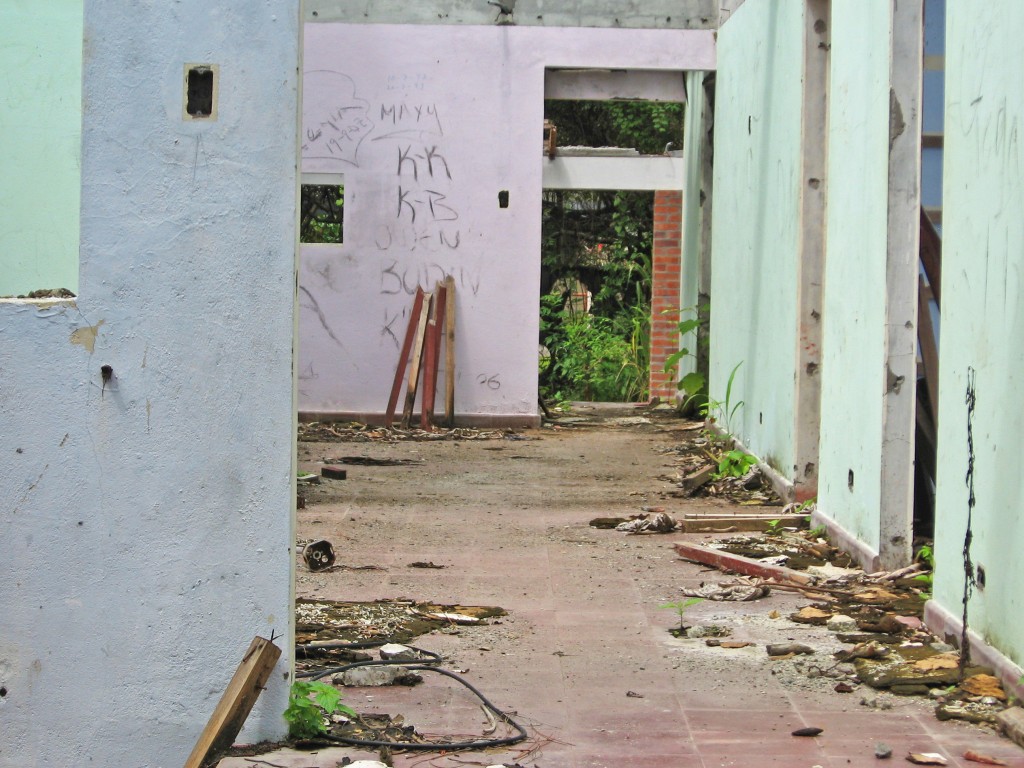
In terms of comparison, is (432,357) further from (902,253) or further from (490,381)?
(902,253)

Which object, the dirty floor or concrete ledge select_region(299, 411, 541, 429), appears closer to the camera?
the dirty floor

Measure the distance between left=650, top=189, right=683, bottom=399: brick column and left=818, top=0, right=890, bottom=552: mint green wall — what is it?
325 inches

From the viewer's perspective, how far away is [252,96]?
3725 millimetres

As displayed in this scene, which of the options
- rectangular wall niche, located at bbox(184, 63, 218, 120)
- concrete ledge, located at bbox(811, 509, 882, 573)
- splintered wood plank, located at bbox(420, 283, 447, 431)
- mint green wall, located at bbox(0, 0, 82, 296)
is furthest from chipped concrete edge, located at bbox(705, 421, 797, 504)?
rectangular wall niche, located at bbox(184, 63, 218, 120)

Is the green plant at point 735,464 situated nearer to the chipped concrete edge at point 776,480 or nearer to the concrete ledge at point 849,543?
the chipped concrete edge at point 776,480

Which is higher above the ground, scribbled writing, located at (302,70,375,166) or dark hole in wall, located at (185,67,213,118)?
scribbled writing, located at (302,70,375,166)

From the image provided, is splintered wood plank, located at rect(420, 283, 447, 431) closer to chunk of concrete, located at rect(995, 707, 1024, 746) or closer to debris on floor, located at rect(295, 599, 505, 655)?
debris on floor, located at rect(295, 599, 505, 655)

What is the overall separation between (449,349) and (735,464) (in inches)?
160

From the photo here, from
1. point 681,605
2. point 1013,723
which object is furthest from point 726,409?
point 1013,723

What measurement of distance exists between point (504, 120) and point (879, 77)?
7.42 metres

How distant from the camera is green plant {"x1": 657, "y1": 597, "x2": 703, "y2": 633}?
5386 mm

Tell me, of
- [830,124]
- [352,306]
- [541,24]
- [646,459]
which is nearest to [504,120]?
[541,24]

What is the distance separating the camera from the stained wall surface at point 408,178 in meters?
13.4

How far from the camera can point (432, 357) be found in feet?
43.4
